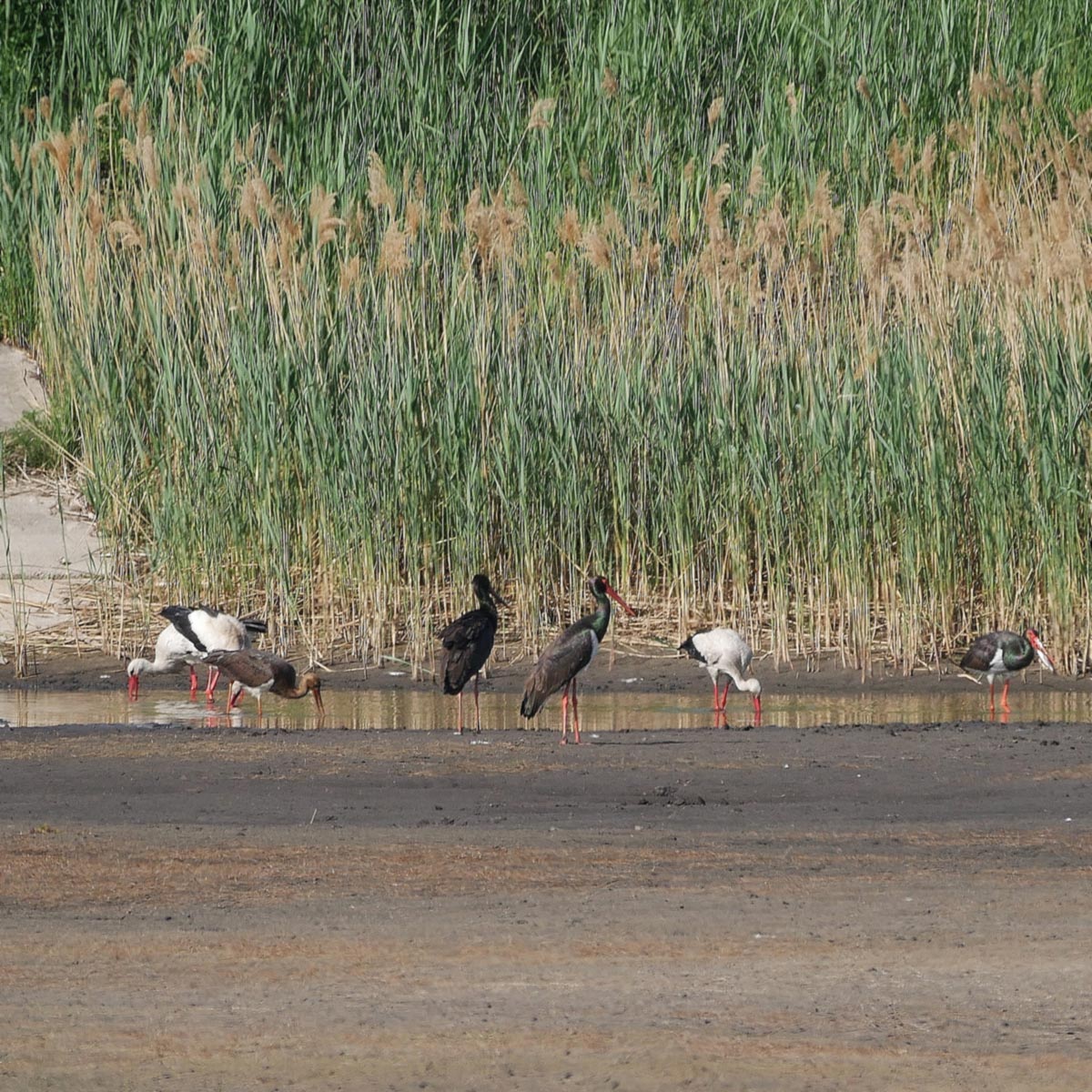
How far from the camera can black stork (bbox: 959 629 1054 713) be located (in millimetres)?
11219

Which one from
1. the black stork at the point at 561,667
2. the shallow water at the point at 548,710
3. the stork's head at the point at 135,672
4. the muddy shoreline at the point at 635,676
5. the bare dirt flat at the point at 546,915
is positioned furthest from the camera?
the muddy shoreline at the point at 635,676

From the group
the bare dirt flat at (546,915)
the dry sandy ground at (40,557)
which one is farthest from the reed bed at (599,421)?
the bare dirt flat at (546,915)

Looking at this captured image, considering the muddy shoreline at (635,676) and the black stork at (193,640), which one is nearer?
the black stork at (193,640)

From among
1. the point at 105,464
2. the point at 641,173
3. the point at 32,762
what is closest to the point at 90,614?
the point at 105,464

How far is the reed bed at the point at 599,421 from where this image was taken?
12.3m

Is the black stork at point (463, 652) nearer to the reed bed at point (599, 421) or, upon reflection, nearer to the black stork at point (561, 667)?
the black stork at point (561, 667)

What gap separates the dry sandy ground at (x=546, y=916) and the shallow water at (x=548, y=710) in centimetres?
147

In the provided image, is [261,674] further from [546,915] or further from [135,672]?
[546,915]

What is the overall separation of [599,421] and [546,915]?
7513mm

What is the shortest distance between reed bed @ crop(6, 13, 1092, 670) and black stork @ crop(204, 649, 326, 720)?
1.29m

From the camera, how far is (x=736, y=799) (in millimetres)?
7996

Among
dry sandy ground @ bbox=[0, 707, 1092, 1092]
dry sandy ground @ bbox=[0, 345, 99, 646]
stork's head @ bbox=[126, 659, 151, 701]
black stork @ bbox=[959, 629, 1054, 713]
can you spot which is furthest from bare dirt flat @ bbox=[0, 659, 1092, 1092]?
dry sandy ground @ bbox=[0, 345, 99, 646]

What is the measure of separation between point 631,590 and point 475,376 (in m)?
1.70

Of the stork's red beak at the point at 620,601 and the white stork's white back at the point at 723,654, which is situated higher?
the stork's red beak at the point at 620,601
